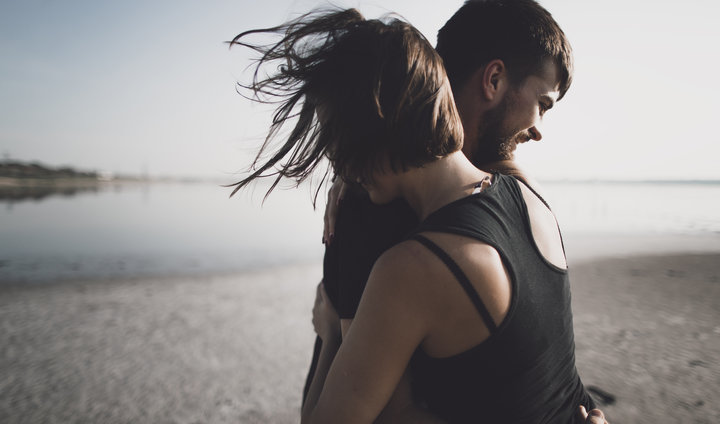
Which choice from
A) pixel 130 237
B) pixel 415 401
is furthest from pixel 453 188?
pixel 130 237

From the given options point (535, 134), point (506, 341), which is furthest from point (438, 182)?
point (535, 134)

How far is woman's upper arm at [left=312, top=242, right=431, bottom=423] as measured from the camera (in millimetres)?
882

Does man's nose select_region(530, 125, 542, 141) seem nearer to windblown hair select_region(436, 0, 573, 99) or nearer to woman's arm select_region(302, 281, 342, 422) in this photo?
windblown hair select_region(436, 0, 573, 99)

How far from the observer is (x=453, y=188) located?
3.51 ft

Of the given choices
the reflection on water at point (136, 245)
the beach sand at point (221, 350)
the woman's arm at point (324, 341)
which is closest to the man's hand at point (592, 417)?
the woman's arm at point (324, 341)

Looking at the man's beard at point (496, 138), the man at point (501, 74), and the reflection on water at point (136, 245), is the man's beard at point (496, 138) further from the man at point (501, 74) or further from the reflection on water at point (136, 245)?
the reflection on water at point (136, 245)

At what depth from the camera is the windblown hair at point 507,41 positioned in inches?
59.1

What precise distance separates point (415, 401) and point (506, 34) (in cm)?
144

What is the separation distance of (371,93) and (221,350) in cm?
601

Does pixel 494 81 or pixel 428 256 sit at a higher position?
pixel 494 81

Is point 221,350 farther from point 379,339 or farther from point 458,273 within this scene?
point 458,273

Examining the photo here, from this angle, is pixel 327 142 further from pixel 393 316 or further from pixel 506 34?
pixel 506 34

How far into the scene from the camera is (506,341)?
96 centimetres

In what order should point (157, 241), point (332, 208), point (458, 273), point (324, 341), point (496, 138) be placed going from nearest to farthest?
point (458, 273) → point (324, 341) → point (496, 138) → point (332, 208) → point (157, 241)
